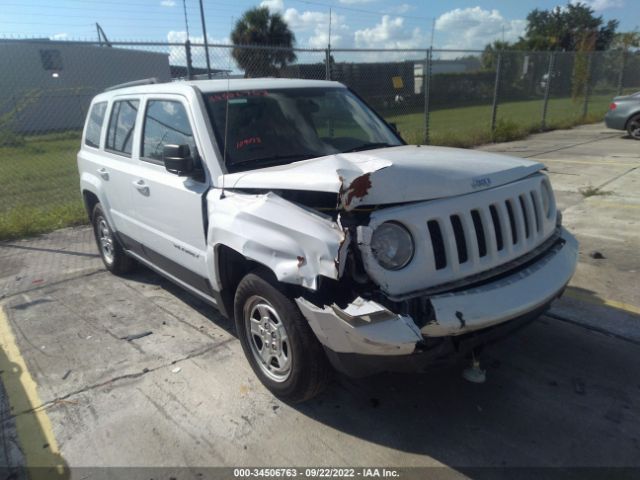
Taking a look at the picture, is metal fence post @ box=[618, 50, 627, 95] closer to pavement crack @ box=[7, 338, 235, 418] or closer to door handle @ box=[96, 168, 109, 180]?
door handle @ box=[96, 168, 109, 180]

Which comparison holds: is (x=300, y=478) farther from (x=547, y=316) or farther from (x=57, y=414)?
(x=547, y=316)

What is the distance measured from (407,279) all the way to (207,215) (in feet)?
4.91

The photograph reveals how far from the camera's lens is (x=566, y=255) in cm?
315

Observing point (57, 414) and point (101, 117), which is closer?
point (57, 414)

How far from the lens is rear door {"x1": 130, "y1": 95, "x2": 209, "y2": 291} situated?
11.5 feet

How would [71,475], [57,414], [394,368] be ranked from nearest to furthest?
1. [394,368]
2. [71,475]
3. [57,414]

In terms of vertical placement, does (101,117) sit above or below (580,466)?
above

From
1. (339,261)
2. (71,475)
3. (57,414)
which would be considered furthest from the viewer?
(57,414)

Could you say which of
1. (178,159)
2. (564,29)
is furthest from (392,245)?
(564,29)

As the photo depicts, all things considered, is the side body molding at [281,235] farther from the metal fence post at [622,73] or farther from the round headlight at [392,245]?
the metal fence post at [622,73]

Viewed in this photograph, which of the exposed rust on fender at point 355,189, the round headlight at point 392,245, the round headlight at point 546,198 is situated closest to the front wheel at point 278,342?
the round headlight at point 392,245

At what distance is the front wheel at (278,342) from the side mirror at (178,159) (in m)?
0.90

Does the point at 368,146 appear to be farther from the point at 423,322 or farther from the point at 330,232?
the point at 423,322

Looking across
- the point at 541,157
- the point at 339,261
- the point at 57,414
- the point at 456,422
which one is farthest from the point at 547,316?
the point at 541,157
